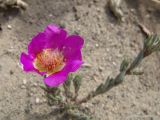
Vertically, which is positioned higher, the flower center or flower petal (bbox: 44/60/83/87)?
flower petal (bbox: 44/60/83/87)

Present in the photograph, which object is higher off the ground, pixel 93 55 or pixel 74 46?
pixel 74 46

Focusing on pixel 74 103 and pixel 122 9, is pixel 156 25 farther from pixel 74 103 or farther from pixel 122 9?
pixel 74 103

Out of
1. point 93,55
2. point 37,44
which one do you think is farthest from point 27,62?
point 93,55

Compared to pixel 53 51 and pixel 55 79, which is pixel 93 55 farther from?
pixel 55 79

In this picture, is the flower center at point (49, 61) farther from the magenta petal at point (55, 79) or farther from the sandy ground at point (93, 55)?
the sandy ground at point (93, 55)

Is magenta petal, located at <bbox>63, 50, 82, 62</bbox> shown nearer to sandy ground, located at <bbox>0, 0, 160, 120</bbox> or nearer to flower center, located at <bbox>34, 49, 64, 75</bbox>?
flower center, located at <bbox>34, 49, 64, 75</bbox>

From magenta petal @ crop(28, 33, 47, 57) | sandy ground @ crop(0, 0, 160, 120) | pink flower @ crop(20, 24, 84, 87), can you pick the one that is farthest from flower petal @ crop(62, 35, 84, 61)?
sandy ground @ crop(0, 0, 160, 120)
